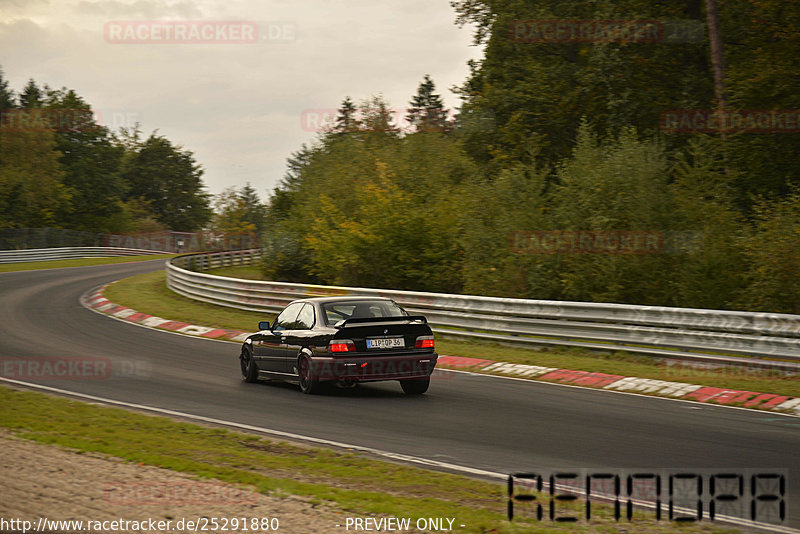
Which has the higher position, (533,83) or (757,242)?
(533,83)

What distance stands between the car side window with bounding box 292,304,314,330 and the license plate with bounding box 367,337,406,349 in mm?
1141

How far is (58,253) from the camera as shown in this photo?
195ft

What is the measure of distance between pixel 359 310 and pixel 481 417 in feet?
9.41

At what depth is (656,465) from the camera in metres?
8.07

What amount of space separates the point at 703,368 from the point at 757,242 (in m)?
4.09

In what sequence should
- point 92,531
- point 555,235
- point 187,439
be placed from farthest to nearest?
point 555,235 < point 187,439 < point 92,531

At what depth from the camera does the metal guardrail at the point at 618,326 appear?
13984 mm

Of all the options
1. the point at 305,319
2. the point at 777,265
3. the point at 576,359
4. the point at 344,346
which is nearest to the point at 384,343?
the point at 344,346

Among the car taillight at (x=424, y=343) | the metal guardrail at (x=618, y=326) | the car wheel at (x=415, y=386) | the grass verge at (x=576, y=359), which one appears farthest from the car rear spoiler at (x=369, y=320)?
the metal guardrail at (x=618, y=326)

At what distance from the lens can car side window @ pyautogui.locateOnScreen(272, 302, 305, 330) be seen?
13508 mm

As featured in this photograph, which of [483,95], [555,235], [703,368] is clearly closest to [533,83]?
[483,95]

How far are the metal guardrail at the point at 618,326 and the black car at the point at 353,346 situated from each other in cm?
501

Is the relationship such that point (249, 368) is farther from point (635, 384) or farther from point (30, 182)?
point (30, 182)

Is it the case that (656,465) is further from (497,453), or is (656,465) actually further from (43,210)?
(43,210)
